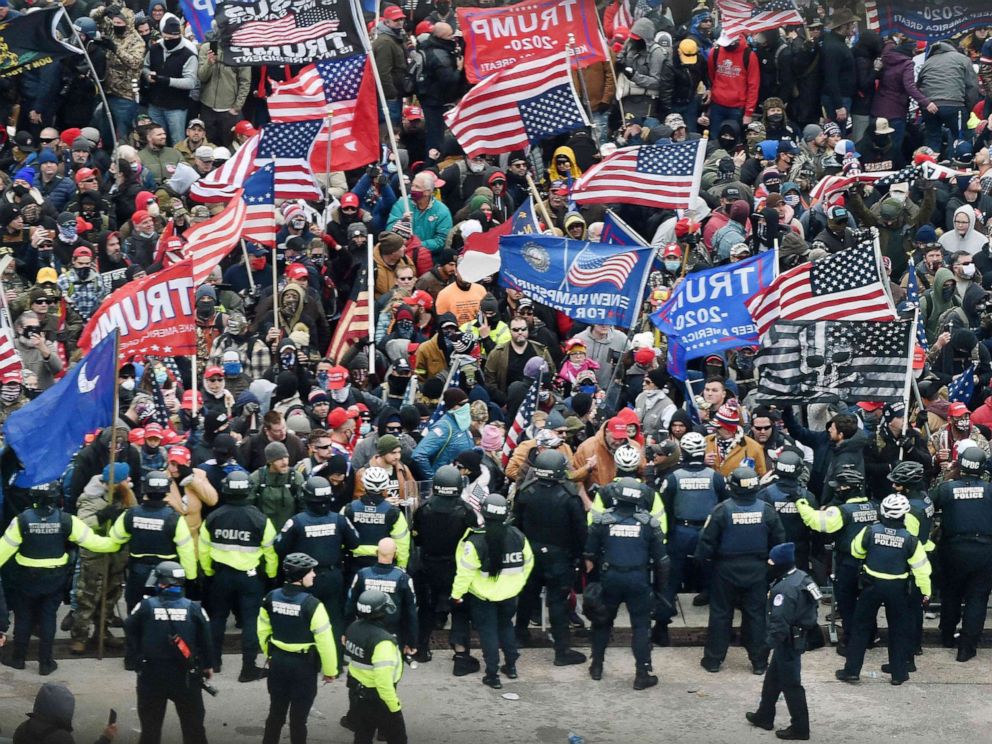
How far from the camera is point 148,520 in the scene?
17.8 m

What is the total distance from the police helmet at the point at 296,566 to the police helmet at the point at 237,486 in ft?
4.55

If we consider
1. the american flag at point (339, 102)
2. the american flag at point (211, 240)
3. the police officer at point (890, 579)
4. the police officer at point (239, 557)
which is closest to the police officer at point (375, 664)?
the police officer at point (239, 557)

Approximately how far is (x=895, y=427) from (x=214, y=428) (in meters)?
6.13

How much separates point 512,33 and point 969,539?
372 inches

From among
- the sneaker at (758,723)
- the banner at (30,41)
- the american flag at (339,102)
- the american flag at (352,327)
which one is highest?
the banner at (30,41)

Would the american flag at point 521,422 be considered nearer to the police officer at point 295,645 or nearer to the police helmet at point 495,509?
the police helmet at point 495,509

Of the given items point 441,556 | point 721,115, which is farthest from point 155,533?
point 721,115

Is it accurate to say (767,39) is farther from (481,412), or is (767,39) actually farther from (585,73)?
(481,412)

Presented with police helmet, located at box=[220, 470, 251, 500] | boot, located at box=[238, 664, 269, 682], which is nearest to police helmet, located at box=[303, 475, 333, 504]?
police helmet, located at box=[220, 470, 251, 500]

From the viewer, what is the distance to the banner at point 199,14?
27.5 m

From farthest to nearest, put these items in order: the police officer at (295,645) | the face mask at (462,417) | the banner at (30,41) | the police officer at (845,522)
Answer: the banner at (30,41)
the face mask at (462,417)
the police officer at (845,522)
the police officer at (295,645)

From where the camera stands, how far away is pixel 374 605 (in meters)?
16.2

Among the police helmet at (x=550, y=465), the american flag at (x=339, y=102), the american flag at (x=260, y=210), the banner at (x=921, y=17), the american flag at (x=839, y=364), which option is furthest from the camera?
the banner at (x=921, y=17)

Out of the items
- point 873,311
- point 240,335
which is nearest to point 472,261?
point 240,335
